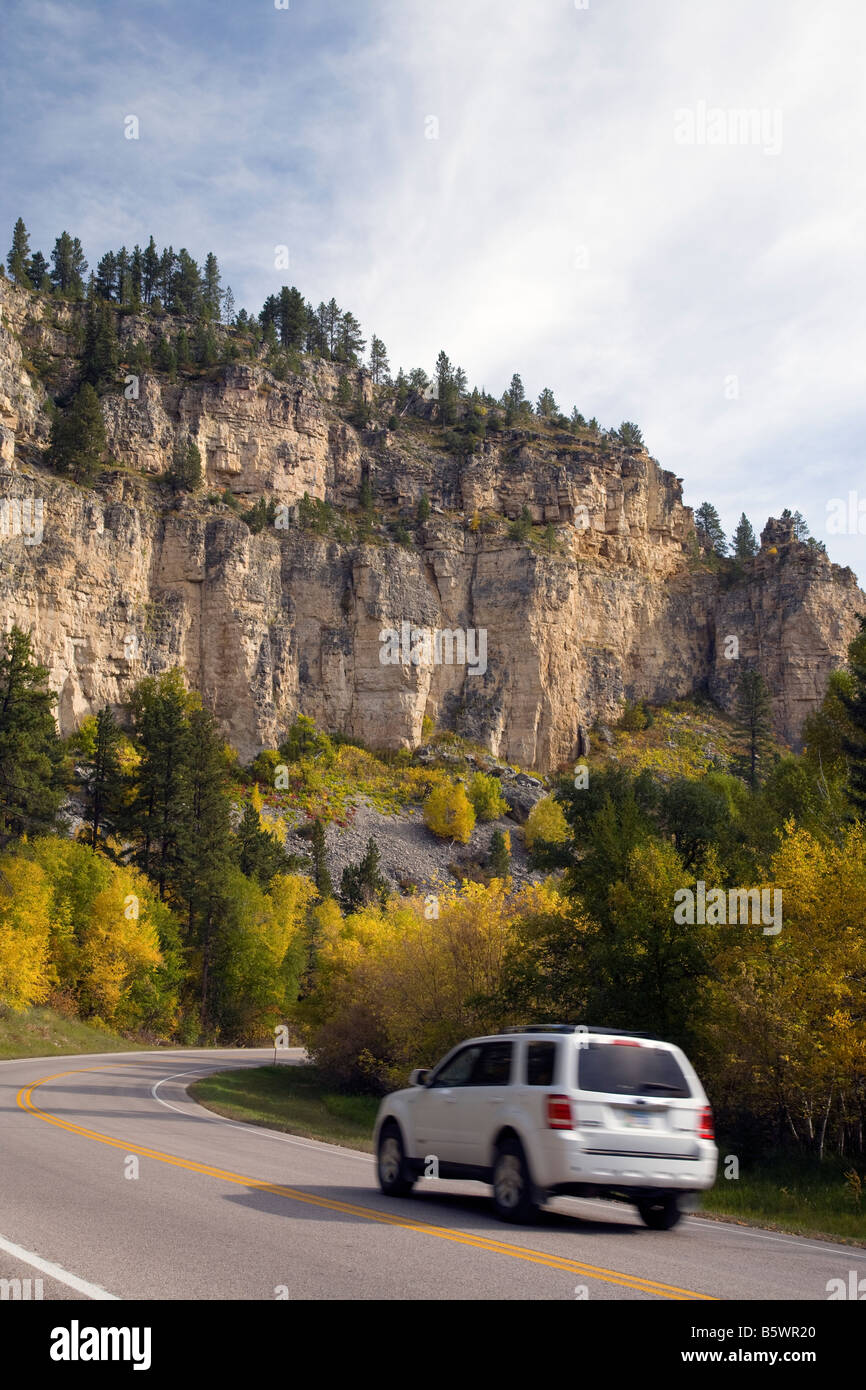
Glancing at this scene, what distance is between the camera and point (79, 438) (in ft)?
291

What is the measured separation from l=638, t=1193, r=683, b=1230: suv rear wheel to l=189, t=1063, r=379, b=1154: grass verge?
27.9 feet

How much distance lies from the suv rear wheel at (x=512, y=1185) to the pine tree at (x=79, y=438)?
88.0m

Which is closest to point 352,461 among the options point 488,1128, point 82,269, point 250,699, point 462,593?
point 462,593

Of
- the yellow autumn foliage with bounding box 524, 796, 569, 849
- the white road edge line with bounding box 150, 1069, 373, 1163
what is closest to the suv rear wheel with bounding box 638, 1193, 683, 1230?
the white road edge line with bounding box 150, 1069, 373, 1163

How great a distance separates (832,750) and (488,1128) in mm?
40315

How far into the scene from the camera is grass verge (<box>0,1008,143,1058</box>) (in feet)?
122

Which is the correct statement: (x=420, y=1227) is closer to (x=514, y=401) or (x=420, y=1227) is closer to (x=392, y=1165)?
(x=392, y=1165)

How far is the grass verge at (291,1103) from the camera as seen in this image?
69.7 feet

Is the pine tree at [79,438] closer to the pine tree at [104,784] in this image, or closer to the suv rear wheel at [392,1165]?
the pine tree at [104,784]

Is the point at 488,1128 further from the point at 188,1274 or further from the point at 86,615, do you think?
the point at 86,615

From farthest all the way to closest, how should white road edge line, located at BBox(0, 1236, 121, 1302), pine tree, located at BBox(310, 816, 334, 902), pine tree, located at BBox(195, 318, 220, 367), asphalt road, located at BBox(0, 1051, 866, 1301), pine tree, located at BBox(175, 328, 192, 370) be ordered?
pine tree, located at BBox(195, 318, 220, 367) < pine tree, located at BBox(175, 328, 192, 370) < pine tree, located at BBox(310, 816, 334, 902) < asphalt road, located at BBox(0, 1051, 866, 1301) < white road edge line, located at BBox(0, 1236, 121, 1302)

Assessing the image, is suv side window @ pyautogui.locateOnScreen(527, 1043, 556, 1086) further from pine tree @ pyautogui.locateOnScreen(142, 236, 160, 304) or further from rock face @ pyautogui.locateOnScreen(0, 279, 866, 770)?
pine tree @ pyautogui.locateOnScreen(142, 236, 160, 304)

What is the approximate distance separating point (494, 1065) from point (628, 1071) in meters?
1.49

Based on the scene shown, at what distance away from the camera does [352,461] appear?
116m
